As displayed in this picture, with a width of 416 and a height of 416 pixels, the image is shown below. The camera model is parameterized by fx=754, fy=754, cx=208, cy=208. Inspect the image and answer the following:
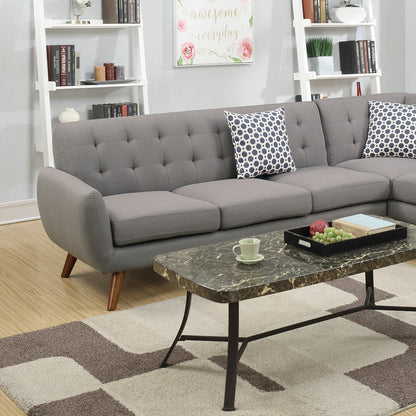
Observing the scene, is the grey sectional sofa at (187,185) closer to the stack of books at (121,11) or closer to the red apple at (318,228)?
the red apple at (318,228)

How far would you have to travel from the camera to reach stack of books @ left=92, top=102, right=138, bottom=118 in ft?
18.0

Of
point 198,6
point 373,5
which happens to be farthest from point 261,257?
point 373,5

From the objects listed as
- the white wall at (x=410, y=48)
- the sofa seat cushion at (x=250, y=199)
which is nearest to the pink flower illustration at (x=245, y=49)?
the white wall at (x=410, y=48)

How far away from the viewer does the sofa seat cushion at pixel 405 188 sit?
4.32 metres

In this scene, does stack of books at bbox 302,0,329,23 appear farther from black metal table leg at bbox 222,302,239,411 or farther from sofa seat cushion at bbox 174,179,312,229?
black metal table leg at bbox 222,302,239,411

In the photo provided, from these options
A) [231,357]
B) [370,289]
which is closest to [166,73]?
[370,289]

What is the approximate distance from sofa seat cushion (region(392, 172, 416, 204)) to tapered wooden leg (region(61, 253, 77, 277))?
190 cm

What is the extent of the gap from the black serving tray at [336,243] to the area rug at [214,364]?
437 millimetres

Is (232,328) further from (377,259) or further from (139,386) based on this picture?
(377,259)

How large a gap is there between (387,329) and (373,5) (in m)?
Answer: 4.41

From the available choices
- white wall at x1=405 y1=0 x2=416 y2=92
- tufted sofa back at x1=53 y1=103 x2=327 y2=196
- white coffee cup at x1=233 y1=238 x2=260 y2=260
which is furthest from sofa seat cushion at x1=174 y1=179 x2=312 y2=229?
white wall at x1=405 y1=0 x2=416 y2=92

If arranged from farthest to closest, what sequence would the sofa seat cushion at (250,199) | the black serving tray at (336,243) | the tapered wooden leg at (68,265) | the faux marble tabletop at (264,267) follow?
the tapered wooden leg at (68,265) → the sofa seat cushion at (250,199) → the black serving tray at (336,243) → the faux marble tabletop at (264,267)

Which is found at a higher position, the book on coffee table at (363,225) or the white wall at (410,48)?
the white wall at (410,48)

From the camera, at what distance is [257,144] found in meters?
4.43
